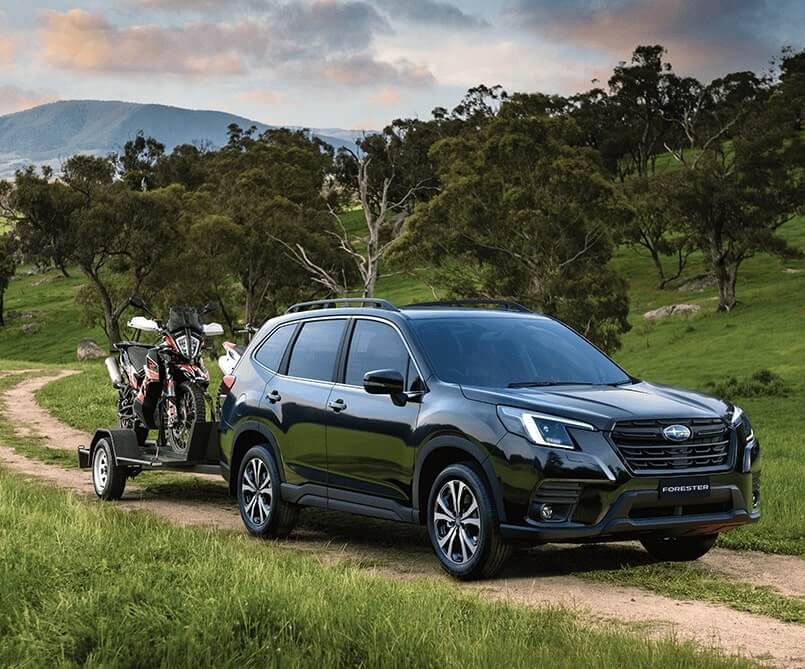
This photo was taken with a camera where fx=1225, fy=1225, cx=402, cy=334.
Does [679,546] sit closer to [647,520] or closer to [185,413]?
[647,520]

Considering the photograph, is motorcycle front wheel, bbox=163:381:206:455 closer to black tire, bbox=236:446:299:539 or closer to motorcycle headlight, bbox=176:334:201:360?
motorcycle headlight, bbox=176:334:201:360

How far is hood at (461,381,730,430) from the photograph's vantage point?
322 inches

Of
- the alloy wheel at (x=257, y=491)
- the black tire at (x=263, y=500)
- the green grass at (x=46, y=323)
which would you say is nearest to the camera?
the black tire at (x=263, y=500)

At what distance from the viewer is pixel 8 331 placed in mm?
85875

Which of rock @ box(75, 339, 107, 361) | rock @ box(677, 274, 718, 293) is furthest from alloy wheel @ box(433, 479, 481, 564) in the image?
rock @ box(75, 339, 107, 361)

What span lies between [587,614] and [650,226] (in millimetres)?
61659

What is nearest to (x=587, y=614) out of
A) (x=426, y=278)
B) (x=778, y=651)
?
(x=778, y=651)

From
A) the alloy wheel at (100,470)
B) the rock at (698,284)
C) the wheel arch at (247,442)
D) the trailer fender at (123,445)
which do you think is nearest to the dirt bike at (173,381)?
the trailer fender at (123,445)

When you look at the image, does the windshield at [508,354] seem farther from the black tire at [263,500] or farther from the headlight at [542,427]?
the black tire at [263,500]

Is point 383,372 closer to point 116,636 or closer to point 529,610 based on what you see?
point 529,610

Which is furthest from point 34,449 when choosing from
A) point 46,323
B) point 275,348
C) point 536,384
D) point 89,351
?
point 46,323

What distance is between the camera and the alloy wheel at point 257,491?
34.7 ft

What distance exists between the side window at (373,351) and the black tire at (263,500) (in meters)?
1.20

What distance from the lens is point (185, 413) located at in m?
13.1
